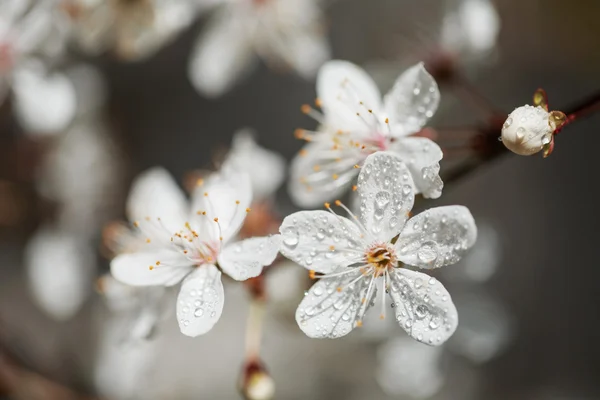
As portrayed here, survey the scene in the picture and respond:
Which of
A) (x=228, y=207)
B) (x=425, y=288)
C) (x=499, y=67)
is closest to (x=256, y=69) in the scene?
(x=499, y=67)

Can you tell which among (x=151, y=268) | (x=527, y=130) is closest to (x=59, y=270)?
(x=151, y=268)

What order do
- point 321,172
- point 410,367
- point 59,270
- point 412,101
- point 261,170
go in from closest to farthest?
point 412,101
point 321,172
point 261,170
point 410,367
point 59,270

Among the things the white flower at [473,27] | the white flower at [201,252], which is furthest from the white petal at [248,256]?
the white flower at [473,27]

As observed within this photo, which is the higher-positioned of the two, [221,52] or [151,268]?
[221,52]

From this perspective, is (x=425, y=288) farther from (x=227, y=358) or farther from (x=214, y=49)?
(x=227, y=358)

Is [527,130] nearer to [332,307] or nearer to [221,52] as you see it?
[332,307]

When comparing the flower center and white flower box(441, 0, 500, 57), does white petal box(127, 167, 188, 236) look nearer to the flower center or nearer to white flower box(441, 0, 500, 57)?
the flower center

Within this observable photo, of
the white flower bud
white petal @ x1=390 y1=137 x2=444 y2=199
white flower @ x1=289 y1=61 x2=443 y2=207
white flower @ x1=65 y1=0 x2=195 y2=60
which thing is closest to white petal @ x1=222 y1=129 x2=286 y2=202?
white flower @ x1=289 y1=61 x2=443 y2=207
